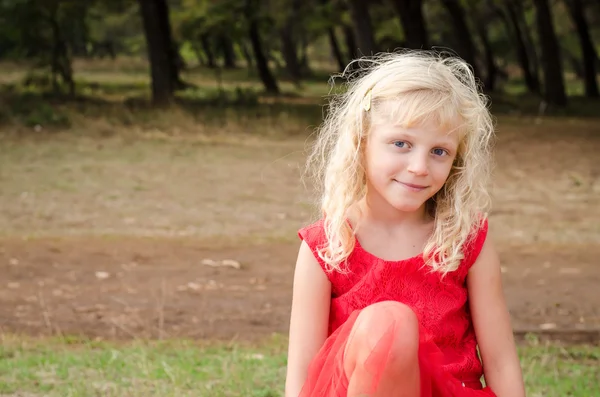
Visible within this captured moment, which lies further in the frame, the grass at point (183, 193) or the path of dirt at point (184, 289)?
the path of dirt at point (184, 289)

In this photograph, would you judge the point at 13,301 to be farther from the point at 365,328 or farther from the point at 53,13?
the point at 53,13

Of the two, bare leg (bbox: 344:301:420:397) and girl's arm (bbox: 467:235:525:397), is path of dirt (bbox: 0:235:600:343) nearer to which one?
girl's arm (bbox: 467:235:525:397)

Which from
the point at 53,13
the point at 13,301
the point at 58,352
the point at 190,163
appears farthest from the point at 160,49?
the point at 58,352

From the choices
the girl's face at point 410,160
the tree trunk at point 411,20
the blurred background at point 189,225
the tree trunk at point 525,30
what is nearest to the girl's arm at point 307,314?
the girl's face at point 410,160

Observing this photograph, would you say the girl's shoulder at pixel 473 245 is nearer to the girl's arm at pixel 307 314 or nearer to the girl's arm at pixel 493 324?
the girl's arm at pixel 493 324

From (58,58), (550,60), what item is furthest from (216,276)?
(550,60)

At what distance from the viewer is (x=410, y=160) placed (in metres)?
2.76

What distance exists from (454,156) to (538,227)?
7972mm

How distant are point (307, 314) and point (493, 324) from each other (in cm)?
49

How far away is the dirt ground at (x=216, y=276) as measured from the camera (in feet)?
20.9

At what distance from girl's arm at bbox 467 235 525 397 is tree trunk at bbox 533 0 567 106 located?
2155cm

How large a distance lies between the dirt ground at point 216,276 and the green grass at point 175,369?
0.46 meters

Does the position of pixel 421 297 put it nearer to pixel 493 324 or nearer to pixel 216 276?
pixel 493 324

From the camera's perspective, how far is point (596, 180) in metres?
13.3
